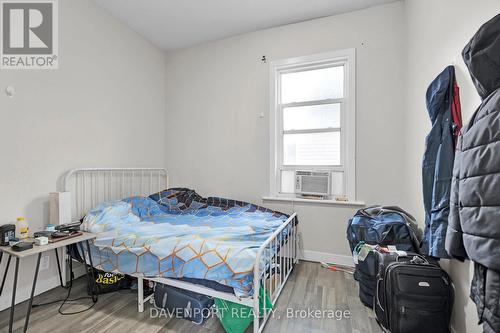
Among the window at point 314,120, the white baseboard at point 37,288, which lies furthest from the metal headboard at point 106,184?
the window at point 314,120

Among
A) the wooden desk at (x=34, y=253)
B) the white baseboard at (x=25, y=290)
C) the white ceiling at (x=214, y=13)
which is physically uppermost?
the white ceiling at (x=214, y=13)

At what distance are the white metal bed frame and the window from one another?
26.8 inches

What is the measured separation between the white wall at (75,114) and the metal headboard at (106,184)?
0.10 meters

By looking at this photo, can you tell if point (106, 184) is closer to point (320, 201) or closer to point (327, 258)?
point (320, 201)

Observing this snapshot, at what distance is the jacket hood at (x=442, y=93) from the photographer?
142 centimetres

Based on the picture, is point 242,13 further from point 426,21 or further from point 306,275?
point 306,275

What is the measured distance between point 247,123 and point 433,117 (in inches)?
78.4

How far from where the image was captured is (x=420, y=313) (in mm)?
1411

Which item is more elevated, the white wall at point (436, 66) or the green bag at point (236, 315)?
the white wall at point (436, 66)

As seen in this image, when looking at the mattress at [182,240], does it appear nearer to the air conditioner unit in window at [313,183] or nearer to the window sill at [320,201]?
the window sill at [320,201]

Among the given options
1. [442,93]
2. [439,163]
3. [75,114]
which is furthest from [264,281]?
[75,114]

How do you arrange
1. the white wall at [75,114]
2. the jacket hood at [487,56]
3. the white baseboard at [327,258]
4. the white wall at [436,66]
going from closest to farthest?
the jacket hood at [487,56] → the white wall at [436,66] → the white wall at [75,114] → the white baseboard at [327,258]

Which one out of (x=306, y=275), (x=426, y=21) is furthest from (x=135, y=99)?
(x=426, y=21)

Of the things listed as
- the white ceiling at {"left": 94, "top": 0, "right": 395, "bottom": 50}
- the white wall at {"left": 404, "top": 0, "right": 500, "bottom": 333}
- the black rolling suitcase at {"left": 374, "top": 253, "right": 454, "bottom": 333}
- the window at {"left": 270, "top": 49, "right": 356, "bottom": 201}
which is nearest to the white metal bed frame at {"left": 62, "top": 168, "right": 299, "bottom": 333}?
the window at {"left": 270, "top": 49, "right": 356, "bottom": 201}
